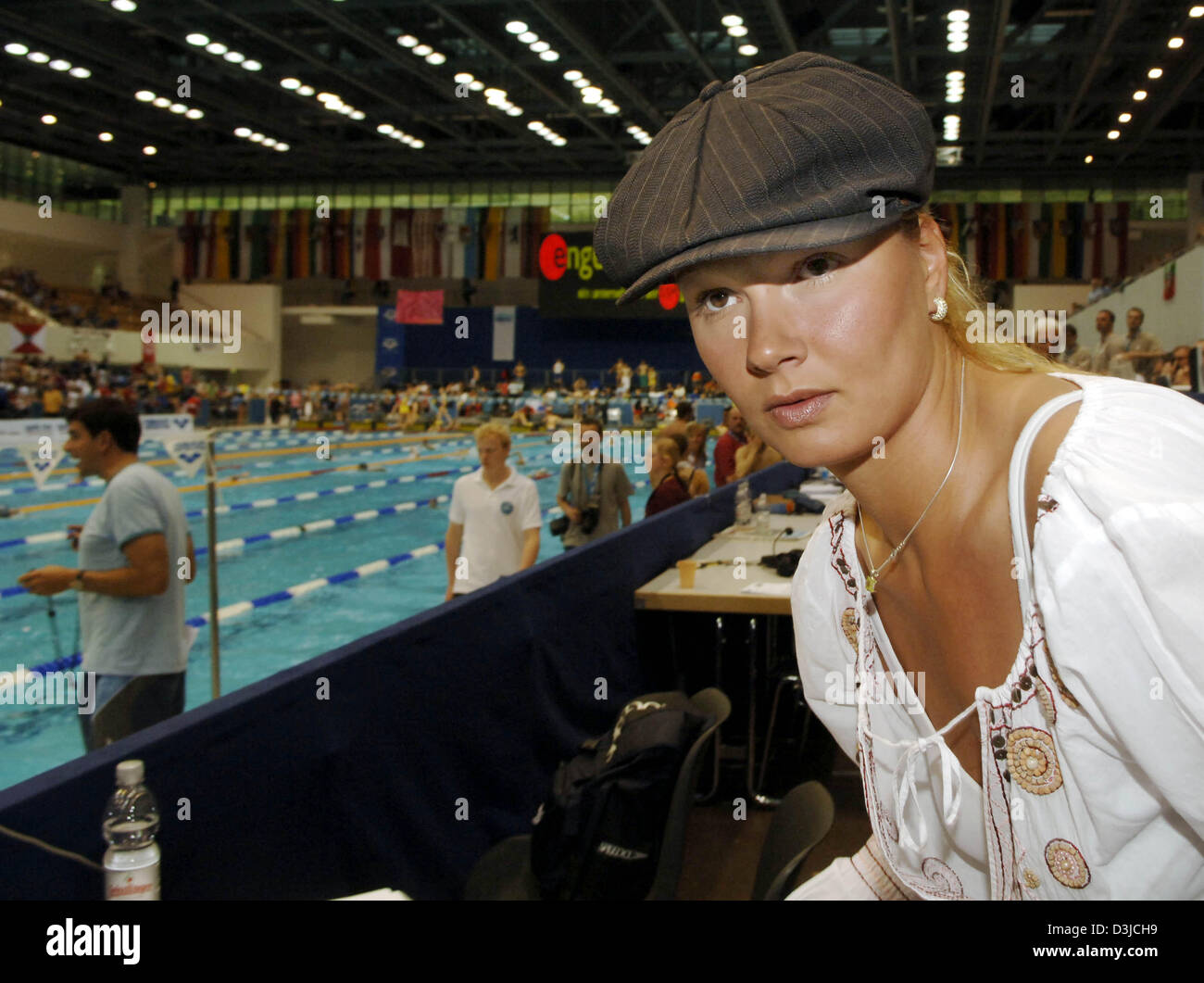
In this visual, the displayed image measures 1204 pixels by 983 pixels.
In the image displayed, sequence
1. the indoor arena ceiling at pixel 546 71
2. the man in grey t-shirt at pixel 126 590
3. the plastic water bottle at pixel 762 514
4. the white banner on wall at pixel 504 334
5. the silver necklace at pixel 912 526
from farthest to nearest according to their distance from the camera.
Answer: the white banner on wall at pixel 504 334
the indoor arena ceiling at pixel 546 71
the plastic water bottle at pixel 762 514
the man in grey t-shirt at pixel 126 590
the silver necklace at pixel 912 526

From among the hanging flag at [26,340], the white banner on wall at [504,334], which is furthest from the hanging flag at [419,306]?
the hanging flag at [26,340]

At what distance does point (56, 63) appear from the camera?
22.7 m

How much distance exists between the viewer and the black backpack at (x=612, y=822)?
2.58 m

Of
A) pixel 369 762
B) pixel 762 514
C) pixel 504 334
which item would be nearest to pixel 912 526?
pixel 369 762

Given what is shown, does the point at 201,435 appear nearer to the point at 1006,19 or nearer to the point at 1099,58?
the point at 1006,19

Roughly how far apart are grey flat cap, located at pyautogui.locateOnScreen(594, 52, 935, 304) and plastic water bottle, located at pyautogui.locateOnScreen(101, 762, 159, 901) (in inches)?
48.6

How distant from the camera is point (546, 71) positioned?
2400 cm

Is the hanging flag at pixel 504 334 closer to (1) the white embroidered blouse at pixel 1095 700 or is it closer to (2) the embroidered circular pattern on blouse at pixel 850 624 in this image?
(2) the embroidered circular pattern on blouse at pixel 850 624

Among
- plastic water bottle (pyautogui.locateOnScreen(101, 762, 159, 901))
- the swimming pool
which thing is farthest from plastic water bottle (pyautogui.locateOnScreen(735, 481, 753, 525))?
plastic water bottle (pyautogui.locateOnScreen(101, 762, 159, 901))

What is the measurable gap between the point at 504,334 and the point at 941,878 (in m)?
38.2

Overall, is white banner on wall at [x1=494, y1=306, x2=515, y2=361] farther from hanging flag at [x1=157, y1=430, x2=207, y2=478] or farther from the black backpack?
the black backpack

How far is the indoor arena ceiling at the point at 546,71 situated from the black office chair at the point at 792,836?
1383 centimetres

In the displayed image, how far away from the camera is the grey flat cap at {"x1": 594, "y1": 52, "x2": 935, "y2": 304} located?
766 mm

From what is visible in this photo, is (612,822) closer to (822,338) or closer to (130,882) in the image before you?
(130,882)
